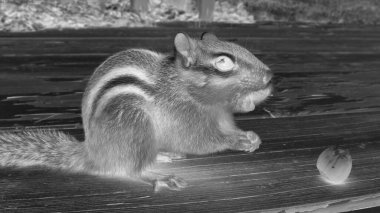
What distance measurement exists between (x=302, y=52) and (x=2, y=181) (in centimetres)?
282

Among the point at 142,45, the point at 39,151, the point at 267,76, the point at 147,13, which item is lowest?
the point at 39,151

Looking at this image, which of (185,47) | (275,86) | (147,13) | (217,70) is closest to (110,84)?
(185,47)

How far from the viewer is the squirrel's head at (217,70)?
80.4 inches

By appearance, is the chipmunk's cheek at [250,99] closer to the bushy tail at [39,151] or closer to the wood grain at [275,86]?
the wood grain at [275,86]

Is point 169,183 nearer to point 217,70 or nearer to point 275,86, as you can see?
point 217,70

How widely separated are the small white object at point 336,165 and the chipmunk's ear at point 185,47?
2.28 feet

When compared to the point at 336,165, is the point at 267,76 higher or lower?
higher

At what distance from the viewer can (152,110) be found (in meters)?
2.06

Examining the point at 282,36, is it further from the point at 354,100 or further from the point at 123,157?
the point at 123,157

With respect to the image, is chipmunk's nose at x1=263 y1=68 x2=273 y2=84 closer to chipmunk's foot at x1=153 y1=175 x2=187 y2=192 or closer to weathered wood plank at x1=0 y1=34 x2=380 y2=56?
chipmunk's foot at x1=153 y1=175 x2=187 y2=192

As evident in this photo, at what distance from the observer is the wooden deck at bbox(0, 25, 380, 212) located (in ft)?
6.25

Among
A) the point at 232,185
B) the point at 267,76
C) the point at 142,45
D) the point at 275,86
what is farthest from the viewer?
the point at 142,45

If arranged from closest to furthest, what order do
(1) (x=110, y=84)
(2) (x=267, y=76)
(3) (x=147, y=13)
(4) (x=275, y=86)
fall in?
(1) (x=110, y=84) < (2) (x=267, y=76) < (4) (x=275, y=86) < (3) (x=147, y=13)

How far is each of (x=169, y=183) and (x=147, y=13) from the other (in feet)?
9.71
